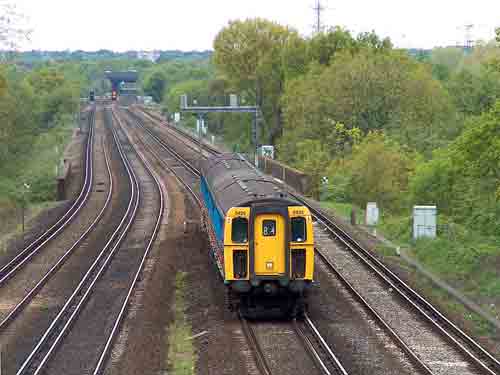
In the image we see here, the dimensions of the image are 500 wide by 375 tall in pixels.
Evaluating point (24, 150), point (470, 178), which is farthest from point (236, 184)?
point (24, 150)

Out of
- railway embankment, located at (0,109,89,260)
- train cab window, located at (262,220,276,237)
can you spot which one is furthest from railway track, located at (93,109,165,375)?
railway embankment, located at (0,109,89,260)

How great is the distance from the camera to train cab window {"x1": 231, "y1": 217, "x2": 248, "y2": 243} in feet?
57.2

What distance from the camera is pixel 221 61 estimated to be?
76.6 metres

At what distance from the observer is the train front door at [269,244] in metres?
17.4

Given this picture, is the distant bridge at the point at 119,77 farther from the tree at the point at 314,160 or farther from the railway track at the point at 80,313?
the railway track at the point at 80,313

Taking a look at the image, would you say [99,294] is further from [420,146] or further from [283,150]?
[283,150]

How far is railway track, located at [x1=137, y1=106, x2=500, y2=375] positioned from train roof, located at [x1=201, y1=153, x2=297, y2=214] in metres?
3.54

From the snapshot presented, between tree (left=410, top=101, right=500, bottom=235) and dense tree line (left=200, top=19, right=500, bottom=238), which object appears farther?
dense tree line (left=200, top=19, right=500, bottom=238)

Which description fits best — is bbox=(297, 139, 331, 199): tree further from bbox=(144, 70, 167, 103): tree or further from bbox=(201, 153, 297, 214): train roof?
bbox=(144, 70, 167, 103): tree

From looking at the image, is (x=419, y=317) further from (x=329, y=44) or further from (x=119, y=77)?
(x=119, y=77)

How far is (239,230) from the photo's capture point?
1747cm

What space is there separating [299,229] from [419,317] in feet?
11.9

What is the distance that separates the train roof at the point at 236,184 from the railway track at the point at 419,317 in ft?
11.6

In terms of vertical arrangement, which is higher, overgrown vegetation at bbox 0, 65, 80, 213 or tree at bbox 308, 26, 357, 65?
tree at bbox 308, 26, 357, 65
